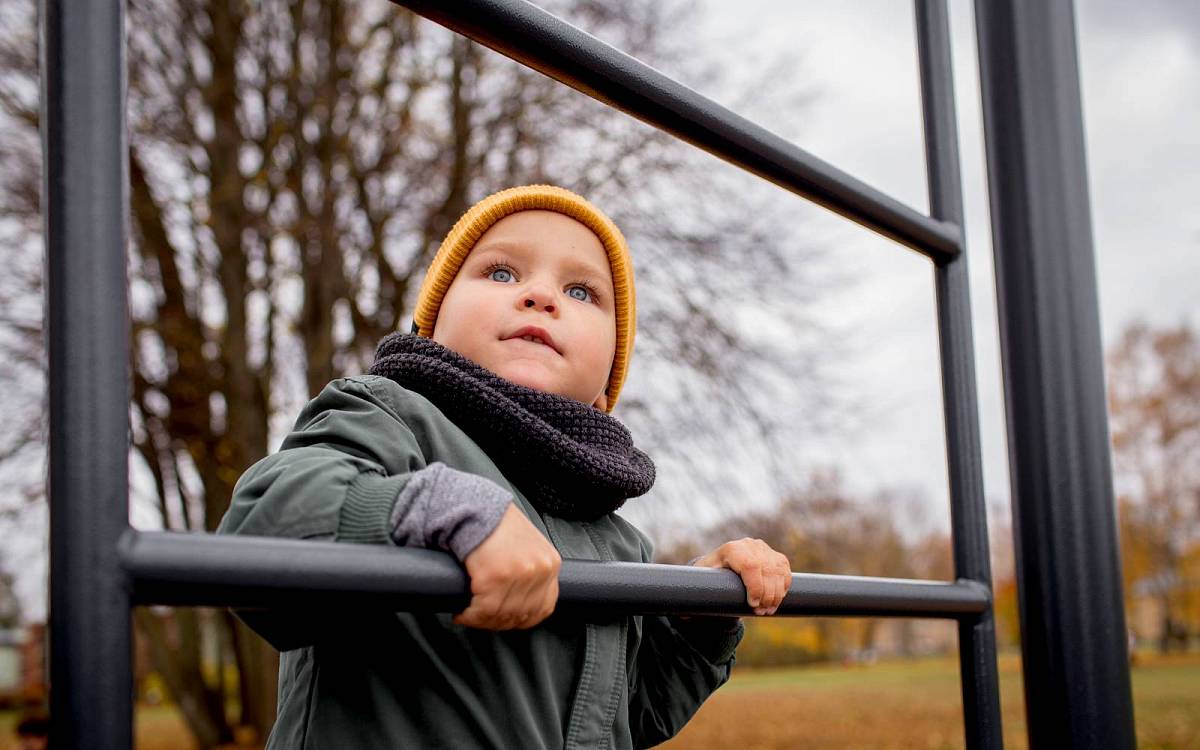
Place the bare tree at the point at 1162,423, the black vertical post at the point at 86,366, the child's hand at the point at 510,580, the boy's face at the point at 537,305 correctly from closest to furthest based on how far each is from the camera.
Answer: the black vertical post at the point at 86,366
the child's hand at the point at 510,580
the boy's face at the point at 537,305
the bare tree at the point at 1162,423

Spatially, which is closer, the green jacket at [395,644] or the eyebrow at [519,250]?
the green jacket at [395,644]

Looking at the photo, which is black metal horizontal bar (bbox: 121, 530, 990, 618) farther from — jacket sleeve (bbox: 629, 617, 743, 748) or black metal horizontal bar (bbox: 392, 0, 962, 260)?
jacket sleeve (bbox: 629, 617, 743, 748)

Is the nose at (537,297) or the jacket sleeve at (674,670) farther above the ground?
the nose at (537,297)

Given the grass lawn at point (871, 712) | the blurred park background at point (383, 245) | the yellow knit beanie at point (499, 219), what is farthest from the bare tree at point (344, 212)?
the yellow knit beanie at point (499, 219)

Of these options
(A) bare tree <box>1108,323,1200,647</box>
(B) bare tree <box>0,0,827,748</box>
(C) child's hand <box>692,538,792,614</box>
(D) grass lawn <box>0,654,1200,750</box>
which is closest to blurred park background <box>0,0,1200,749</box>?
(B) bare tree <box>0,0,827,748</box>

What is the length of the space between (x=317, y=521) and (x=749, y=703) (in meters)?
12.8

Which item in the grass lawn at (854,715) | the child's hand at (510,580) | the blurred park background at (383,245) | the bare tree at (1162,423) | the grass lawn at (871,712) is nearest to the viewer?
the child's hand at (510,580)

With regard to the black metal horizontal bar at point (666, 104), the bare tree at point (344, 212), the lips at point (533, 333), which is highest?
the bare tree at point (344, 212)

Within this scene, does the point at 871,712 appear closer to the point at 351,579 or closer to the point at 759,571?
the point at 759,571

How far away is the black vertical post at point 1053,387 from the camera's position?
0.97 metres

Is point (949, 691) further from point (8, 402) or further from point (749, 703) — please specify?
point (8, 402)

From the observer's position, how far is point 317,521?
0.71 m

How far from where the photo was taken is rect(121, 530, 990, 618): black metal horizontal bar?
19.0 inches

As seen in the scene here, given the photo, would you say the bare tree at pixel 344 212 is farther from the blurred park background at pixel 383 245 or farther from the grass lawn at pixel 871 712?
the grass lawn at pixel 871 712
